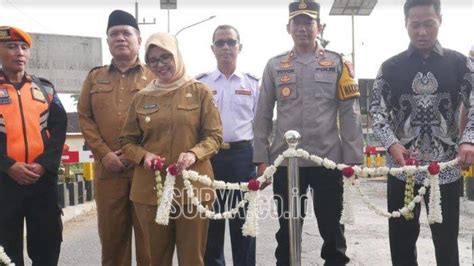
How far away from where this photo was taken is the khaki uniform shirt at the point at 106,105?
3420mm

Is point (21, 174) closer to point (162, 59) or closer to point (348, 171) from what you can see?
point (162, 59)

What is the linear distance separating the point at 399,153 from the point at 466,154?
356mm

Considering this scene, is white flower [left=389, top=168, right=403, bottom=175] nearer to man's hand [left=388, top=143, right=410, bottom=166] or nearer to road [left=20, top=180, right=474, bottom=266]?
man's hand [left=388, top=143, right=410, bottom=166]

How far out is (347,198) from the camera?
9.56 ft

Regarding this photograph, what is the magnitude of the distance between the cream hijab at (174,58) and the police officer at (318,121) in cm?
69

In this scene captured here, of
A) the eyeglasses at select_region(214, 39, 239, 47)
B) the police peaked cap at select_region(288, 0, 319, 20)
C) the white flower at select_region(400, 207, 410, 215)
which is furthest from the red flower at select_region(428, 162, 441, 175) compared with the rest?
the eyeglasses at select_region(214, 39, 239, 47)

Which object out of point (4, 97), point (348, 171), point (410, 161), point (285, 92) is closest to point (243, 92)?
point (285, 92)

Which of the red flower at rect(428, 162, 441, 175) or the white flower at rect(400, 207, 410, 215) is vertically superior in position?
the red flower at rect(428, 162, 441, 175)

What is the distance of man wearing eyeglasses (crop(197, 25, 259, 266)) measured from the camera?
3.75 metres

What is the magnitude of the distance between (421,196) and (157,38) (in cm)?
177

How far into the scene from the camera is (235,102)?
3928 mm

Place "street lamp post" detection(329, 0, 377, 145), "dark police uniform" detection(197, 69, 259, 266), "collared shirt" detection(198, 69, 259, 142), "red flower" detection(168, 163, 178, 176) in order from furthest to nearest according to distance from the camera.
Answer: "street lamp post" detection(329, 0, 377, 145) < "collared shirt" detection(198, 69, 259, 142) < "dark police uniform" detection(197, 69, 259, 266) < "red flower" detection(168, 163, 178, 176)

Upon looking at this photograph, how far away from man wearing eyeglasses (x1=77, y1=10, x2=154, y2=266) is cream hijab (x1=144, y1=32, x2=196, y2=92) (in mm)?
476

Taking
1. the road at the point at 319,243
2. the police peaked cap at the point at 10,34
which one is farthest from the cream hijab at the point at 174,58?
the road at the point at 319,243
